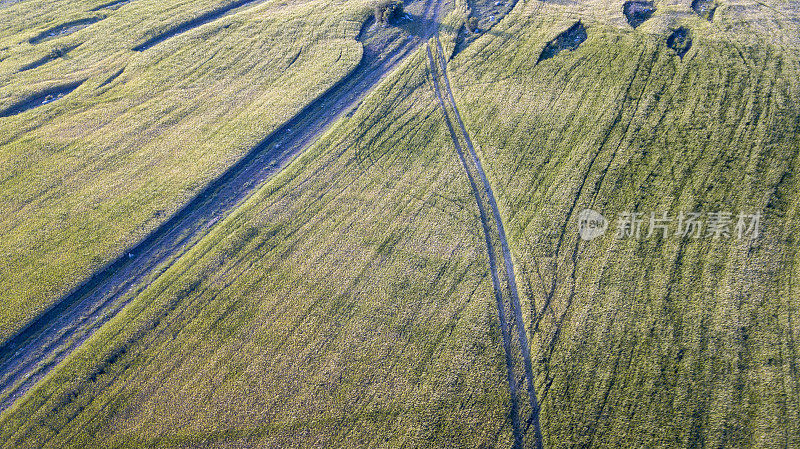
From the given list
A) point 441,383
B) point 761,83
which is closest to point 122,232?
point 441,383

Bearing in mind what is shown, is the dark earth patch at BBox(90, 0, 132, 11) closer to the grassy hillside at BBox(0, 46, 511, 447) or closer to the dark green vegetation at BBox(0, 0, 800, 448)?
the dark green vegetation at BBox(0, 0, 800, 448)

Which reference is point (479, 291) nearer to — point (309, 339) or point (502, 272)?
point (502, 272)

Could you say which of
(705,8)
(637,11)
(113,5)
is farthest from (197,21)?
(705,8)

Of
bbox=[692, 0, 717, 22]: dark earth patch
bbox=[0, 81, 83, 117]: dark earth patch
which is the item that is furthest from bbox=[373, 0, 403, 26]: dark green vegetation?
bbox=[0, 81, 83, 117]: dark earth patch

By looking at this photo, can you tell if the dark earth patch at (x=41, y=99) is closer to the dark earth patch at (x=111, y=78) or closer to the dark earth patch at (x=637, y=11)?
the dark earth patch at (x=111, y=78)

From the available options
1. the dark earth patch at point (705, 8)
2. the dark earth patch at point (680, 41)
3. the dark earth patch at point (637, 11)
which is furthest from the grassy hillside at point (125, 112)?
the dark earth patch at point (705, 8)

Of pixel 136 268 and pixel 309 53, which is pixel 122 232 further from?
pixel 309 53
